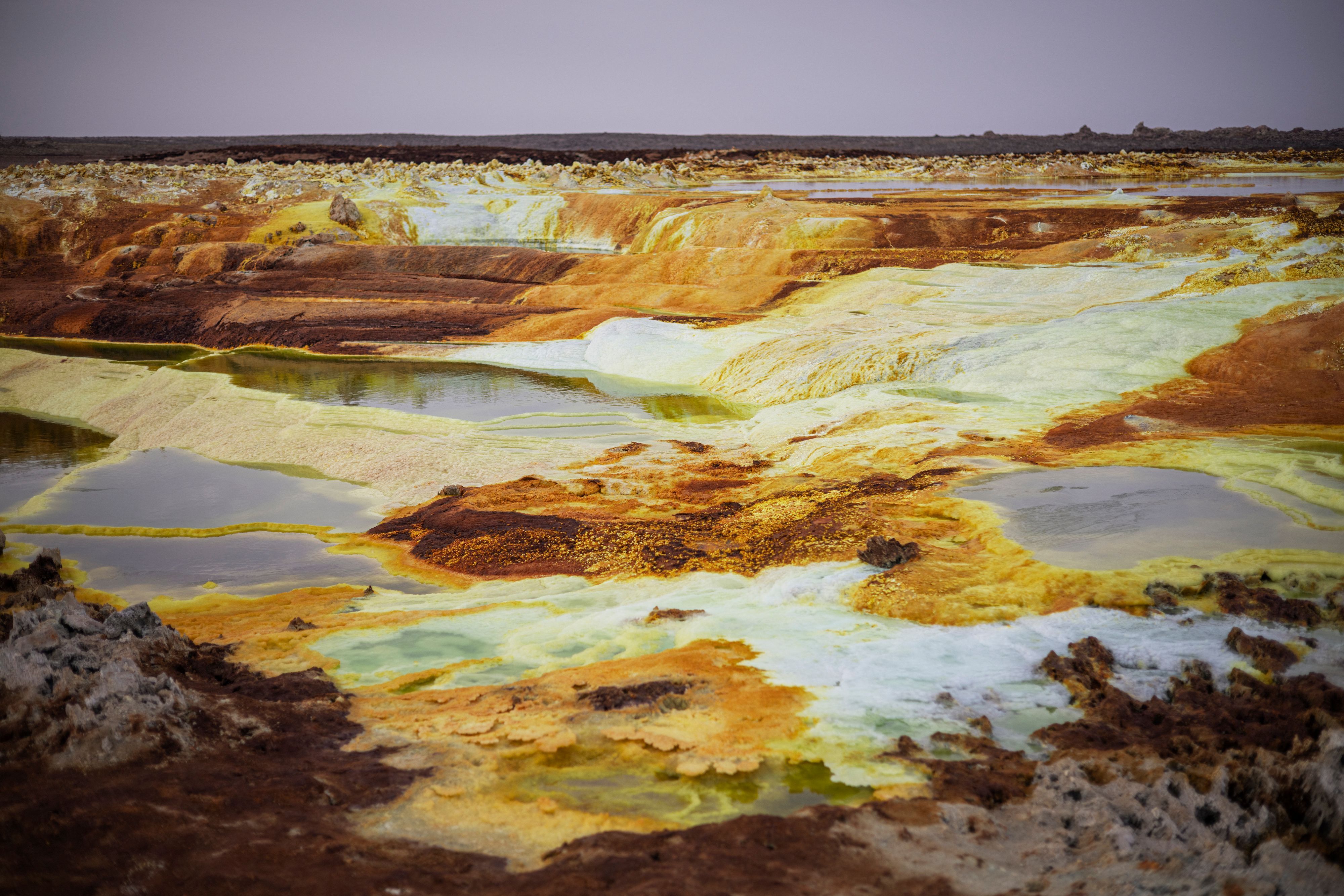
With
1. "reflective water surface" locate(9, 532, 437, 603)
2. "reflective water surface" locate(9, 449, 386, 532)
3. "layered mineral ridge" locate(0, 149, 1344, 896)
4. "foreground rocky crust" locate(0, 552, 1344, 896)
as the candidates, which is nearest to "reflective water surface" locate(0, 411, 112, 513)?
"layered mineral ridge" locate(0, 149, 1344, 896)

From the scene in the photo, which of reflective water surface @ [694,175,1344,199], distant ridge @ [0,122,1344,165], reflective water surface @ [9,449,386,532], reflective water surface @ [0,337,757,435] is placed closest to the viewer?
reflective water surface @ [9,449,386,532]

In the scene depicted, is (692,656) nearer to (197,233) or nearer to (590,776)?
(590,776)

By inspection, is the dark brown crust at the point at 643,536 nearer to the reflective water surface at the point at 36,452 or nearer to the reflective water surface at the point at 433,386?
the reflective water surface at the point at 433,386

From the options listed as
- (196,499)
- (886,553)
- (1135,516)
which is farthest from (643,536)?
(196,499)

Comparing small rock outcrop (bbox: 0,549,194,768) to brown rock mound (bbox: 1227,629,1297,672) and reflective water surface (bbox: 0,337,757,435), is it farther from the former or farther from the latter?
reflective water surface (bbox: 0,337,757,435)

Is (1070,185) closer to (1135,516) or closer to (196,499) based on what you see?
(1135,516)

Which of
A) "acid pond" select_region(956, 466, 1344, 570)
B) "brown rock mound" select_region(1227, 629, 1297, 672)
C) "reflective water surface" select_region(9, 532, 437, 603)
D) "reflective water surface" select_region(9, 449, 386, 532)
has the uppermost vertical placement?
"acid pond" select_region(956, 466, 1344, 570)

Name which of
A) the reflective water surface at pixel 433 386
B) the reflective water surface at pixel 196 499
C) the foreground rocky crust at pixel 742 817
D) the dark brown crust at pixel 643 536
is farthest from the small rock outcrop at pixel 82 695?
the reflective water surface at pixel 433 386
